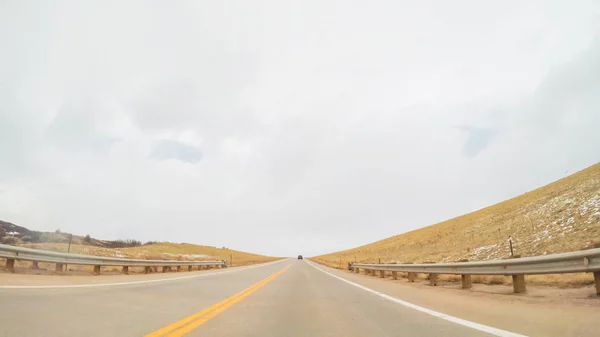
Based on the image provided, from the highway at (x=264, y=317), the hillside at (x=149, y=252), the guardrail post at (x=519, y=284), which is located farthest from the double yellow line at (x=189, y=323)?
the hillside at (x=149, y=252)

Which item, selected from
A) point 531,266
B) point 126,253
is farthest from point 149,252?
point 531,266

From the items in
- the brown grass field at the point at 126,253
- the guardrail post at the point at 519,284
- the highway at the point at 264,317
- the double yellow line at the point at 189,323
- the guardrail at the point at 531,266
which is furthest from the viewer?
the brown grass field at the point at 126,253

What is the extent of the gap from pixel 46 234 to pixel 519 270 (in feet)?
140

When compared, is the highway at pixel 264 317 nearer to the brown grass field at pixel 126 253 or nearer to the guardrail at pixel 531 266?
the guardrail at pixel 531 266

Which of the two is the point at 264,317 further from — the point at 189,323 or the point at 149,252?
the point at 149,252

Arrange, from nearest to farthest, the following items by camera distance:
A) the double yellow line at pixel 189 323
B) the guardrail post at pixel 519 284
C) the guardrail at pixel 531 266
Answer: the double yellow line at pixel 189 323 → the guardrail at pixel 531 266 → the guardrail post at pixel 519 284

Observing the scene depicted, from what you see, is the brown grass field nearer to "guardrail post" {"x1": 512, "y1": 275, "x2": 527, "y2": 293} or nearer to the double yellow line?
the double yellow line

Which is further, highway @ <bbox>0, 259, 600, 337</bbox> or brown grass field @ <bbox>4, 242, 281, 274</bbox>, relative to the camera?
brown grass field @ <bbox>4, 242, 281, 274</bbox>

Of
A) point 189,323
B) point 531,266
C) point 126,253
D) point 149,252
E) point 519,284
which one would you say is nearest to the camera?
point 189,323

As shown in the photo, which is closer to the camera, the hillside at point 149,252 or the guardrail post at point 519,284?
the guardrail post at point 519,284

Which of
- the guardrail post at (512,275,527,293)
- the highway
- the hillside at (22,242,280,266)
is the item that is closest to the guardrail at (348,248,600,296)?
the guardrail post at (512,275,527,293)

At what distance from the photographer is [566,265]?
26.8ft

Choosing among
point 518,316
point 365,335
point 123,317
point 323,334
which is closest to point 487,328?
point 518,316

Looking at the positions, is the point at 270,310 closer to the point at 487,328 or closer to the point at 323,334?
the point at 323,334
